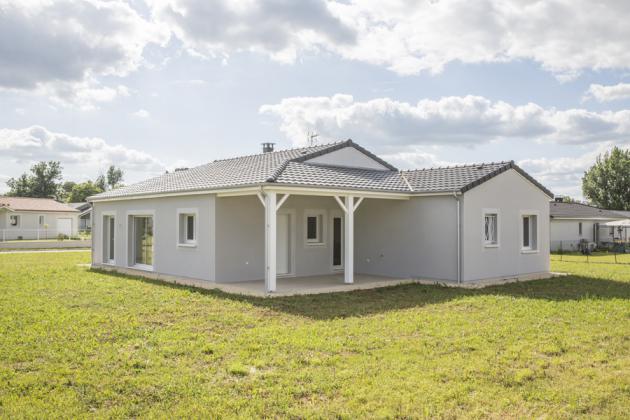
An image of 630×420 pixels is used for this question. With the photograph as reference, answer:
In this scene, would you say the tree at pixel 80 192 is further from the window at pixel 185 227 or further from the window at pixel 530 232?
the window at pixel 530 232

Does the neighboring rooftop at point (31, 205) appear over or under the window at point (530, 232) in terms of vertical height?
over

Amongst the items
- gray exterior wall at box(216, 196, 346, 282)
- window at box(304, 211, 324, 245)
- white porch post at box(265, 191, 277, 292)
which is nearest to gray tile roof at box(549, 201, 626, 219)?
window at box(304, 211, 324, 245)

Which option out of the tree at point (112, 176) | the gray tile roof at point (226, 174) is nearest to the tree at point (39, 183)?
the tree at point (112, 176)

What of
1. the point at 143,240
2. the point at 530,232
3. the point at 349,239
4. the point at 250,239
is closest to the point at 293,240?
the point at 250,239

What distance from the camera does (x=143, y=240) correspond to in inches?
707

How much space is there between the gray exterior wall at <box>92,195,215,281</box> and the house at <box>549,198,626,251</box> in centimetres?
2629

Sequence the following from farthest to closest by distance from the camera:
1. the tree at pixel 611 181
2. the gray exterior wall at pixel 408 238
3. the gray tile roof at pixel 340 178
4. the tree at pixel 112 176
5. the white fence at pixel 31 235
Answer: the tree at pixel 112 176 → the tree at pixel 611 181 → the white fence at pixel 31 235 → the gray exterior wall at pixel 408 238 → the gray tile roof at pixel 340 178

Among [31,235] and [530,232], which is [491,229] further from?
[31,235]

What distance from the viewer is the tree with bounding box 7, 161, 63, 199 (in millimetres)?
80625

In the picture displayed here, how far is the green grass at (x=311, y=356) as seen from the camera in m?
5.12

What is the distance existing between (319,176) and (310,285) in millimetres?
2970

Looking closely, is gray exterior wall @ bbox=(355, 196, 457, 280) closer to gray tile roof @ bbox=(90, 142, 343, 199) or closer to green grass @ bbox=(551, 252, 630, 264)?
gray tile roof @ bbox=(90, 142, 343, 199)

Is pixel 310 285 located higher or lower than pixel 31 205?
lower

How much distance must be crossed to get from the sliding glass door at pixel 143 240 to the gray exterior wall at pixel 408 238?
270 inches
